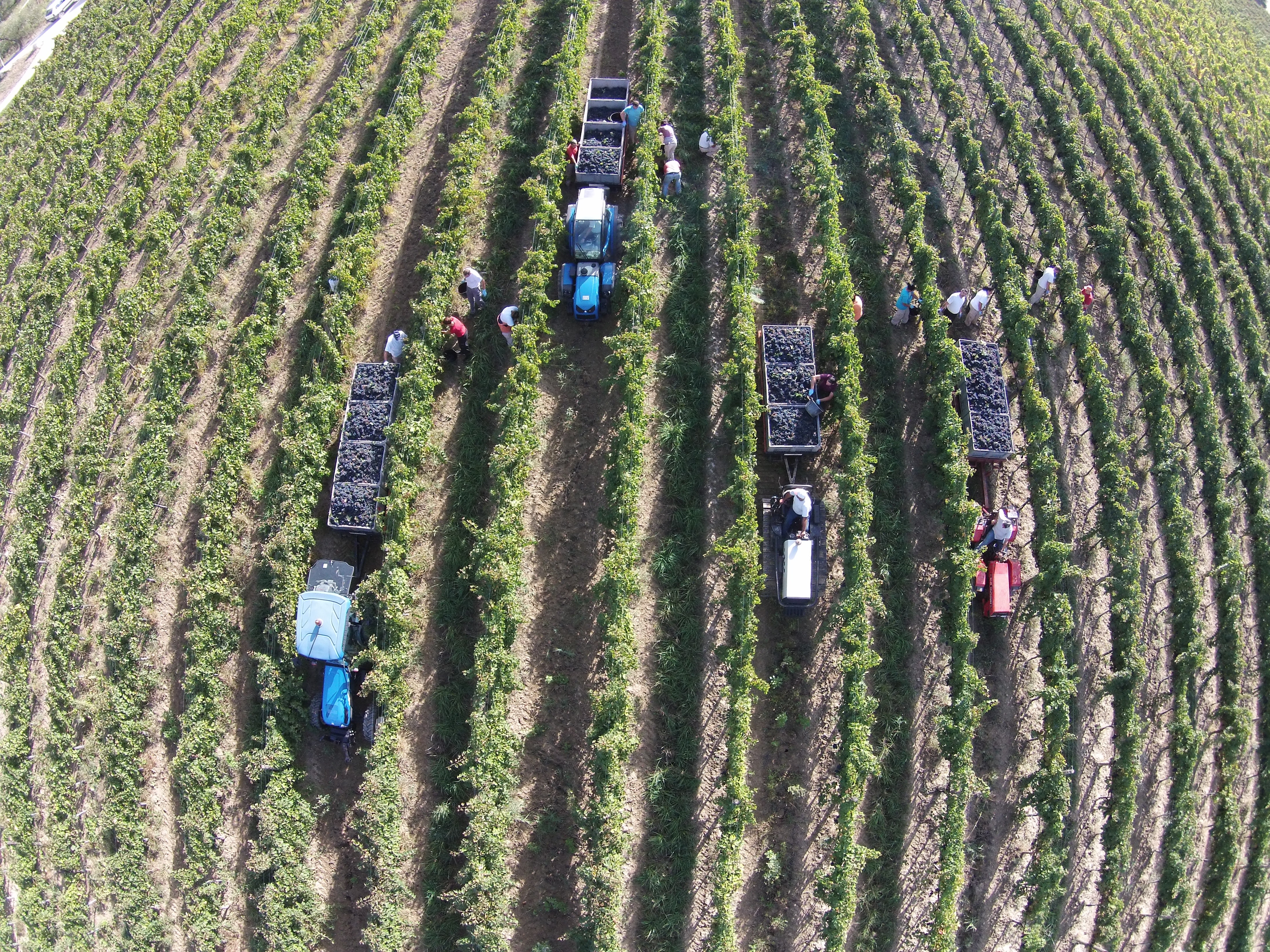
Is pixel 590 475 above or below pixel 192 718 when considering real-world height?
above

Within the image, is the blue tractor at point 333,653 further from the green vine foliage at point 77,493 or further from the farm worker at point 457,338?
the farm worker at point 457,338

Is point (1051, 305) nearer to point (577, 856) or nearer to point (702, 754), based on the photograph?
point (702, 754)

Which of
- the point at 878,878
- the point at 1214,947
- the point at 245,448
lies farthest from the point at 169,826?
the point at 1214,947

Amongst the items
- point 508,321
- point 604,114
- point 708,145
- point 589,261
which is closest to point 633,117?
point 604,114

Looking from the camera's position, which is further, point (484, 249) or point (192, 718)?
point (484, 249)

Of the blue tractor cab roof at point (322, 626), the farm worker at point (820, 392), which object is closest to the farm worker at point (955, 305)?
the farm worker at point (820, 392)

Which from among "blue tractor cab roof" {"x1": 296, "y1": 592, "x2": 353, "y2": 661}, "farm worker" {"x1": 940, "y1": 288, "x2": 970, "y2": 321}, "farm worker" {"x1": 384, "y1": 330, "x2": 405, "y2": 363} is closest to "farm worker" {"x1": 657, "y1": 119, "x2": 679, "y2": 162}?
"farm worker" {"x1": 940, "y1": 288, "x2": 970, "y2": 321}

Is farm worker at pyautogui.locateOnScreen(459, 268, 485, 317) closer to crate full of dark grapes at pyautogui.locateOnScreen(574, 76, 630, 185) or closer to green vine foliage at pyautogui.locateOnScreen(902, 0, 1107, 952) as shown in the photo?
crate full of dark grapes at pyautogui.locateOnScreen(574, 76, 630, 185)
